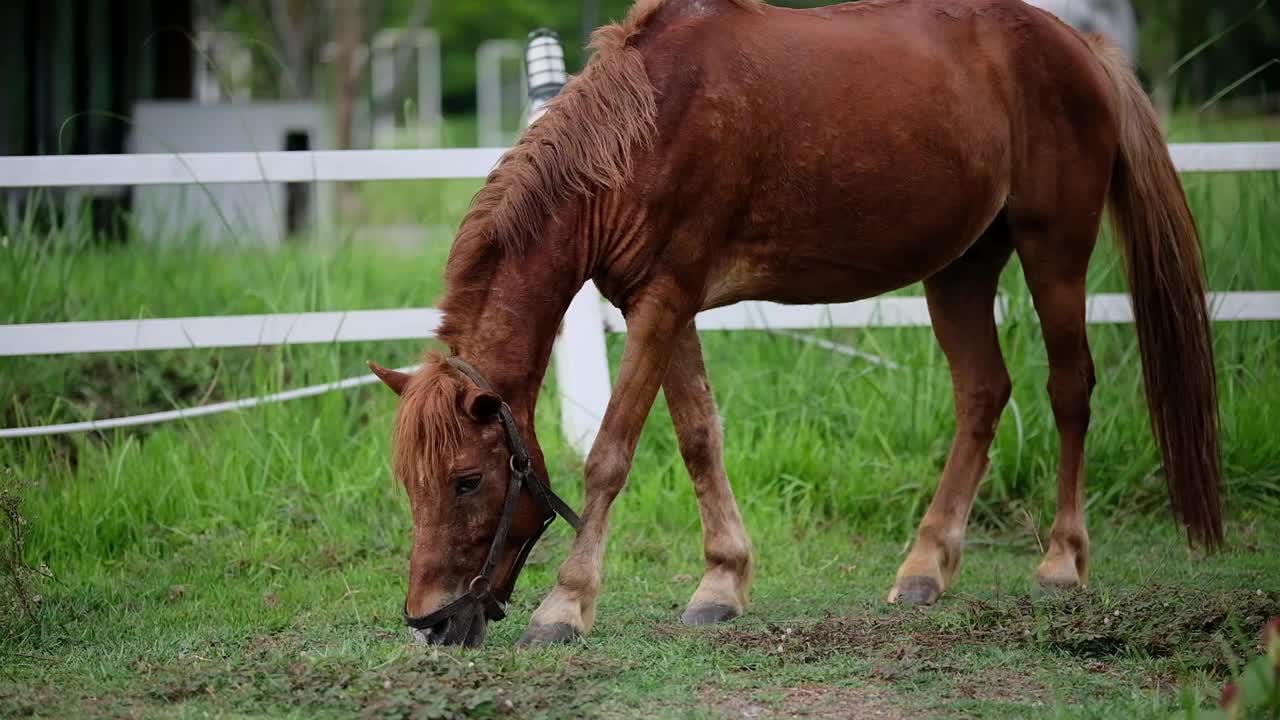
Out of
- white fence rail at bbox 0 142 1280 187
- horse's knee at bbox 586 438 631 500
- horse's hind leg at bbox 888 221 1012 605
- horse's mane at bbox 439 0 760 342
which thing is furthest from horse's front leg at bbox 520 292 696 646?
white fence rail at bbox 0 142 1280 187

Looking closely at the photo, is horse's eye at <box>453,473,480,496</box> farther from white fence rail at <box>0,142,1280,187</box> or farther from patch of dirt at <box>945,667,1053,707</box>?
white fence rail at <box>0,142,1280,187</box>

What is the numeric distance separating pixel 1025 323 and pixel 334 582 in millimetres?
3062

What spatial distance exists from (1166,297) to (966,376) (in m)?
0.75

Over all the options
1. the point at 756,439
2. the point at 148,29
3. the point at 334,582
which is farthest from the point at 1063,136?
the point at 148,29

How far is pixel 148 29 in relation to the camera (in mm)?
13336

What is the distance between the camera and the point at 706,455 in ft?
14.5

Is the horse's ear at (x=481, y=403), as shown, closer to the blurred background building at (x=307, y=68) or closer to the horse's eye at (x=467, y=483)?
the horse's eye at (x=467, y=483)

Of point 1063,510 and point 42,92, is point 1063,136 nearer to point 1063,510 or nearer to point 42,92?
point 1063,510

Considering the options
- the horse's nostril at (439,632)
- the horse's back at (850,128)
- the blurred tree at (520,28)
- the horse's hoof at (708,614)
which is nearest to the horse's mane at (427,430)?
the horse's nostril at (439,632)

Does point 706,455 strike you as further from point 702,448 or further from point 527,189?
point 527,189

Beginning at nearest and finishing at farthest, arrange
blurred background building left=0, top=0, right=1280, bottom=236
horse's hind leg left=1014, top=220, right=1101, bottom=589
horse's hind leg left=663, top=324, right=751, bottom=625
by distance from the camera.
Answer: horse's hind leg left=663, top=324, right=751, bottom=625
horse's hind leg left=1014, top=220, right=1101, bottom=589
blurred background building left=0, top=0, right=1280, bottom=236

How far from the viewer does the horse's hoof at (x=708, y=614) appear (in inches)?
166

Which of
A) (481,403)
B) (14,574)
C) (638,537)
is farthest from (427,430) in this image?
(638,537)

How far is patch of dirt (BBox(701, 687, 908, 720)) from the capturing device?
324 cm
